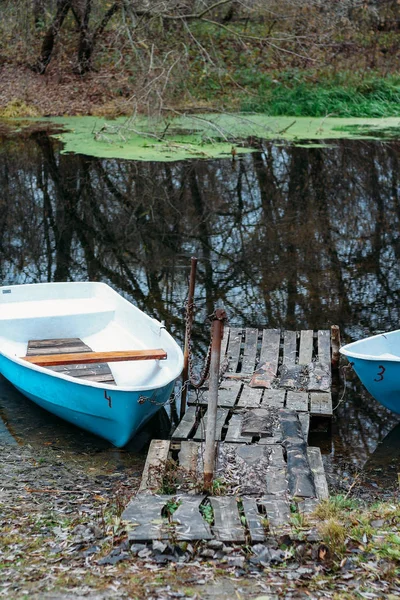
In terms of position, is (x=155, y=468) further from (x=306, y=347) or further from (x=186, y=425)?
(x=306, y=347)

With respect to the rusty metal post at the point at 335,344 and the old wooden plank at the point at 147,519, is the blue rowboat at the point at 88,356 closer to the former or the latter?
the old wooden plank at the point at 147,519

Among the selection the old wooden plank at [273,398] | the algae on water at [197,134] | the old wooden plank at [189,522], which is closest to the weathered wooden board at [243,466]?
the old wooden plank at [189,522]

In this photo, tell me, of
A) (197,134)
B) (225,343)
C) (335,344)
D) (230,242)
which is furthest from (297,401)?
(197,134)

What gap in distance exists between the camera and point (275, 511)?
4.15m

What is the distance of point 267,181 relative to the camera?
1432cm

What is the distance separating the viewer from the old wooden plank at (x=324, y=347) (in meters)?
6.92

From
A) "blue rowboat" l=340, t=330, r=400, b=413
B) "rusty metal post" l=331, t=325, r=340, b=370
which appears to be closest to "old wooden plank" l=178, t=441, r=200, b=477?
"blue rowboat" l=340, t=330, r=400, b=413

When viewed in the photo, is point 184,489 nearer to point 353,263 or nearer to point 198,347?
point 198,347

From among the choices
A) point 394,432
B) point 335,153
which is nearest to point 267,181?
point 335,153

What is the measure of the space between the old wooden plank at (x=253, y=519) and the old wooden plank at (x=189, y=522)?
0.69ft

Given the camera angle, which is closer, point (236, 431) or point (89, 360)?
point (236, 431)

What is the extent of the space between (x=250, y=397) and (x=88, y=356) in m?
1.35

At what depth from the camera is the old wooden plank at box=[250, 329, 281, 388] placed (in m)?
6.54

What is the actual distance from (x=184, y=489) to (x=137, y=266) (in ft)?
19.0
